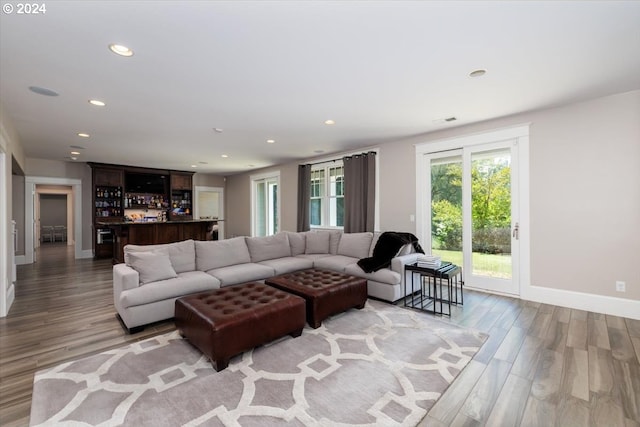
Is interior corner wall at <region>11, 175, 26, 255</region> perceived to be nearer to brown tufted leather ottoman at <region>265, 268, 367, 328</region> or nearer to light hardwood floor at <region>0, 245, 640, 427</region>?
light hardwood floor at <region>0, 245, 640, 427</region>

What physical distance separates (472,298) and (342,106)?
10.7 ft

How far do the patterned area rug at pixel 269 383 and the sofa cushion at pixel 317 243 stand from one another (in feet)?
8.14

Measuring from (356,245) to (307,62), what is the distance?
315 cm

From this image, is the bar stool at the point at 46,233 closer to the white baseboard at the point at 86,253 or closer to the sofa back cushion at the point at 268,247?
the white baseboard at the point at 86,253

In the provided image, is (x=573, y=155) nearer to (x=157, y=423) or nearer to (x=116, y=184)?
(x=157, y=423)

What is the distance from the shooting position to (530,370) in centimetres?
222

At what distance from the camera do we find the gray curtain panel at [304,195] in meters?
6.88

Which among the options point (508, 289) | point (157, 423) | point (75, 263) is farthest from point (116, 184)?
point (508, 289)

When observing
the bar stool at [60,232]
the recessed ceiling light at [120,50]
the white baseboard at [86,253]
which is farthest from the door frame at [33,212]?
the recessed ceiling light at [120,50]

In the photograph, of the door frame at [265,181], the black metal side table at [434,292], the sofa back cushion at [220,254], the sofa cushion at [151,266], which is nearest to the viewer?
the sofa cushion at [151,266]

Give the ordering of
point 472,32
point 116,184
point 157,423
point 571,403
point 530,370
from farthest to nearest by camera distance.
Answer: point 116,184, point 530,370, point 472,32, point 571,403, point 157,423

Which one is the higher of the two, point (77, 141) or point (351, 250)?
point (77, 141)

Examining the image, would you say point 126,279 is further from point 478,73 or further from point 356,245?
point 478,73

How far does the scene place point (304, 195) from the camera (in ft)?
22.8
